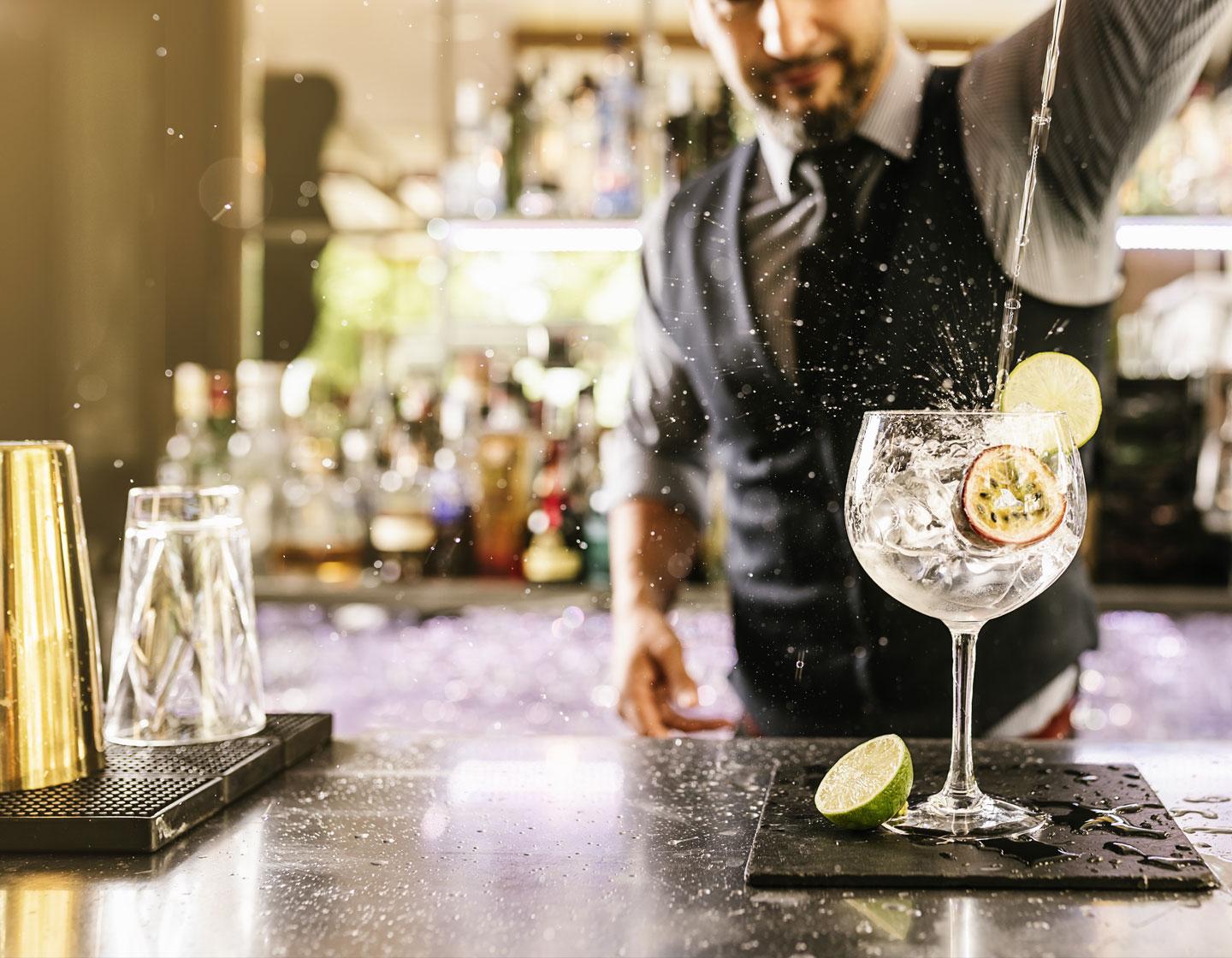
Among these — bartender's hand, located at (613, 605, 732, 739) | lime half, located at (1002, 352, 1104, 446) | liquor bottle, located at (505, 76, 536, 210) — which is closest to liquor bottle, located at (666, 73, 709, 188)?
liquor bottle, located at (505, 76, 536, 210)

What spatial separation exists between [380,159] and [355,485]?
64 centimetres

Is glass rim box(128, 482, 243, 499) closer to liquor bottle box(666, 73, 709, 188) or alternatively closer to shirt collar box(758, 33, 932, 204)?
shirt collar box(758, 33, 932, 204)

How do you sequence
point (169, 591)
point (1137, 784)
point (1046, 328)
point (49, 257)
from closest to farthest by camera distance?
point (1137, 784) → point (169, 591) → point (1046, 328) → point (49, 257)

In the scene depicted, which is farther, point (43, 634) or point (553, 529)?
point (553, 529)

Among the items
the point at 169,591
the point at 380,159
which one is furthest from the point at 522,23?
the point at 169,591

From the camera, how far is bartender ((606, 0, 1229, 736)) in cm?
126

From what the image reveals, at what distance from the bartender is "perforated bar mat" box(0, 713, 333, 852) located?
471mm

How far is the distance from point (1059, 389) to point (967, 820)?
33cm

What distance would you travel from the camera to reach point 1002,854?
706 millimetres

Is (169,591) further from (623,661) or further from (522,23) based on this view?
(522,23)

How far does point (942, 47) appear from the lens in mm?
1346

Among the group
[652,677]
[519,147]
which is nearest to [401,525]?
[519,147]

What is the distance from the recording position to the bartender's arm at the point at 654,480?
1374mm

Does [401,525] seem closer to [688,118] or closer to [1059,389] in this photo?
[688,118]
